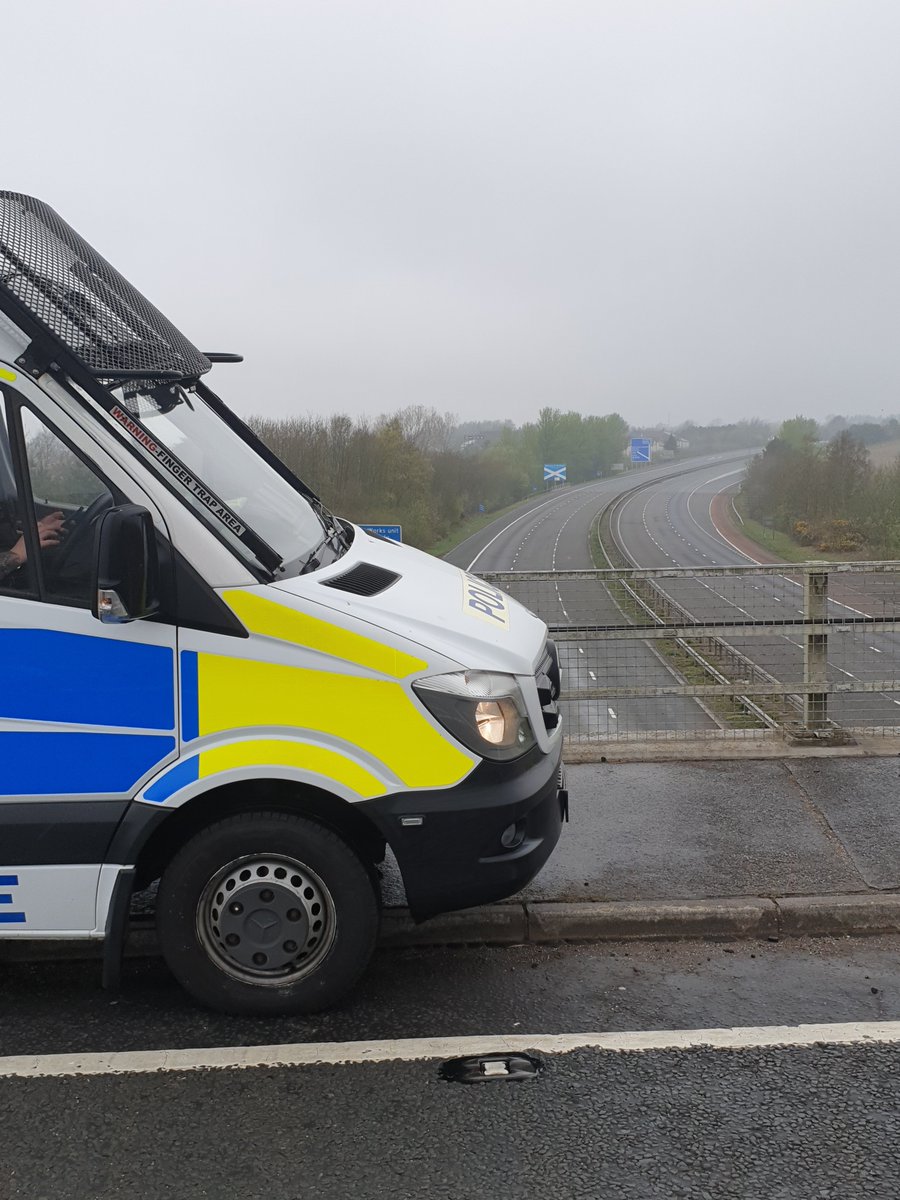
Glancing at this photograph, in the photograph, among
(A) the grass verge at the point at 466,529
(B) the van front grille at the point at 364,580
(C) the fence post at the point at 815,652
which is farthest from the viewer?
(A) the grass verge at the point at 466,529

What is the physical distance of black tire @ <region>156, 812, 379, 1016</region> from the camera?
12.1ft

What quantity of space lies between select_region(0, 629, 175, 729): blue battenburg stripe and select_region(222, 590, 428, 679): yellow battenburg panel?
29 centimetres

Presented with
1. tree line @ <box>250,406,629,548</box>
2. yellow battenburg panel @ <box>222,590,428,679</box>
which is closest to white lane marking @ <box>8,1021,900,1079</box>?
yellow battenburg panel @ <box>222,590,428,679</box>

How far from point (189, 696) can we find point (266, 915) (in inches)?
32.9

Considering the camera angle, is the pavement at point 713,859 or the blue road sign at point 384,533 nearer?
the pavement at point 713,859

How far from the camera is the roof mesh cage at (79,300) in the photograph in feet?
11.8

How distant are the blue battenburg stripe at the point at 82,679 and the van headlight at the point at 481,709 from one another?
897 millimetres

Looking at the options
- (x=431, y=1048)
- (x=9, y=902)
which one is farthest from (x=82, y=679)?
(x=431, y=1048)

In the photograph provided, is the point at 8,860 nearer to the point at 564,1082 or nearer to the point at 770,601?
the point at 564,1082

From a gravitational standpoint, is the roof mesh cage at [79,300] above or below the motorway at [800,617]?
above

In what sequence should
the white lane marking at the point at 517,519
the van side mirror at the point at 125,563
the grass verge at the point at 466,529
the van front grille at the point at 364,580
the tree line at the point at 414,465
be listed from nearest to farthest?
the van side mirror at the point at 125,563 → the van front grille at the point at 364,580 → the tree line at the point at 414,465 → the grass verge at the point at 466,529 → the white lane marking at the point at 517,519

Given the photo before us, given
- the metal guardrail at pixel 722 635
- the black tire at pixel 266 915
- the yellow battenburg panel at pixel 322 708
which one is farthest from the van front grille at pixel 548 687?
the metal guardrail at pixel 722 635

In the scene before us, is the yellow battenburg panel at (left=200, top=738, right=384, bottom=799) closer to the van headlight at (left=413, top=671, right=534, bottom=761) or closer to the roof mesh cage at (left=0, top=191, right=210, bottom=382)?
the van headlight at (left=413, top=671, right=534, bottom=761)

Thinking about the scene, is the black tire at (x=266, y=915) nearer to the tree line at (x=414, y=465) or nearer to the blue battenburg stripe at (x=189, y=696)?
the blue battenburg stripe at (x=189, y=696)
